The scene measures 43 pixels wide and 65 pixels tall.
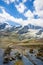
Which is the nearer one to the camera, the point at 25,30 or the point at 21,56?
the point at 21,56

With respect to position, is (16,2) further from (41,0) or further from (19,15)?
(41,0)

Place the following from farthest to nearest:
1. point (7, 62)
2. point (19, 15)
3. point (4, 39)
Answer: point (19, 15) < point (4, 39) < point (7, 62)

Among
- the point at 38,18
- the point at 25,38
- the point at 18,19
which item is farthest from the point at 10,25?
the point at 38,18

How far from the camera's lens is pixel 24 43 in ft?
19.1

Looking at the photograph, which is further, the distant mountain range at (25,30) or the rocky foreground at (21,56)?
the distant mountain range at (25,30)

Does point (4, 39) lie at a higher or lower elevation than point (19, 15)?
lower

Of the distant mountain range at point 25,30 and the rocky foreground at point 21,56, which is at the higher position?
the distant mountain range at point 25,30

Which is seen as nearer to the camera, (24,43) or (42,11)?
(24,43)

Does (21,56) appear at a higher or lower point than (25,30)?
lower

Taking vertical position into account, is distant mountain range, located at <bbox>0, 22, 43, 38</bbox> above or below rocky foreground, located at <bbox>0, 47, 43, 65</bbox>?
above

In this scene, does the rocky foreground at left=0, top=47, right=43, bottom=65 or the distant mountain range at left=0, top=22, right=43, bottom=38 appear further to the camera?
the distant mountain range at left=0, top=22, right=43, bottom=38

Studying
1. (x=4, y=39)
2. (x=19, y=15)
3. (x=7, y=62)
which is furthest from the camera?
(x=19, y=15)

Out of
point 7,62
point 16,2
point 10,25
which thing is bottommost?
point 7,62

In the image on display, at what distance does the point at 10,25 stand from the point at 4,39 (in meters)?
0.62
